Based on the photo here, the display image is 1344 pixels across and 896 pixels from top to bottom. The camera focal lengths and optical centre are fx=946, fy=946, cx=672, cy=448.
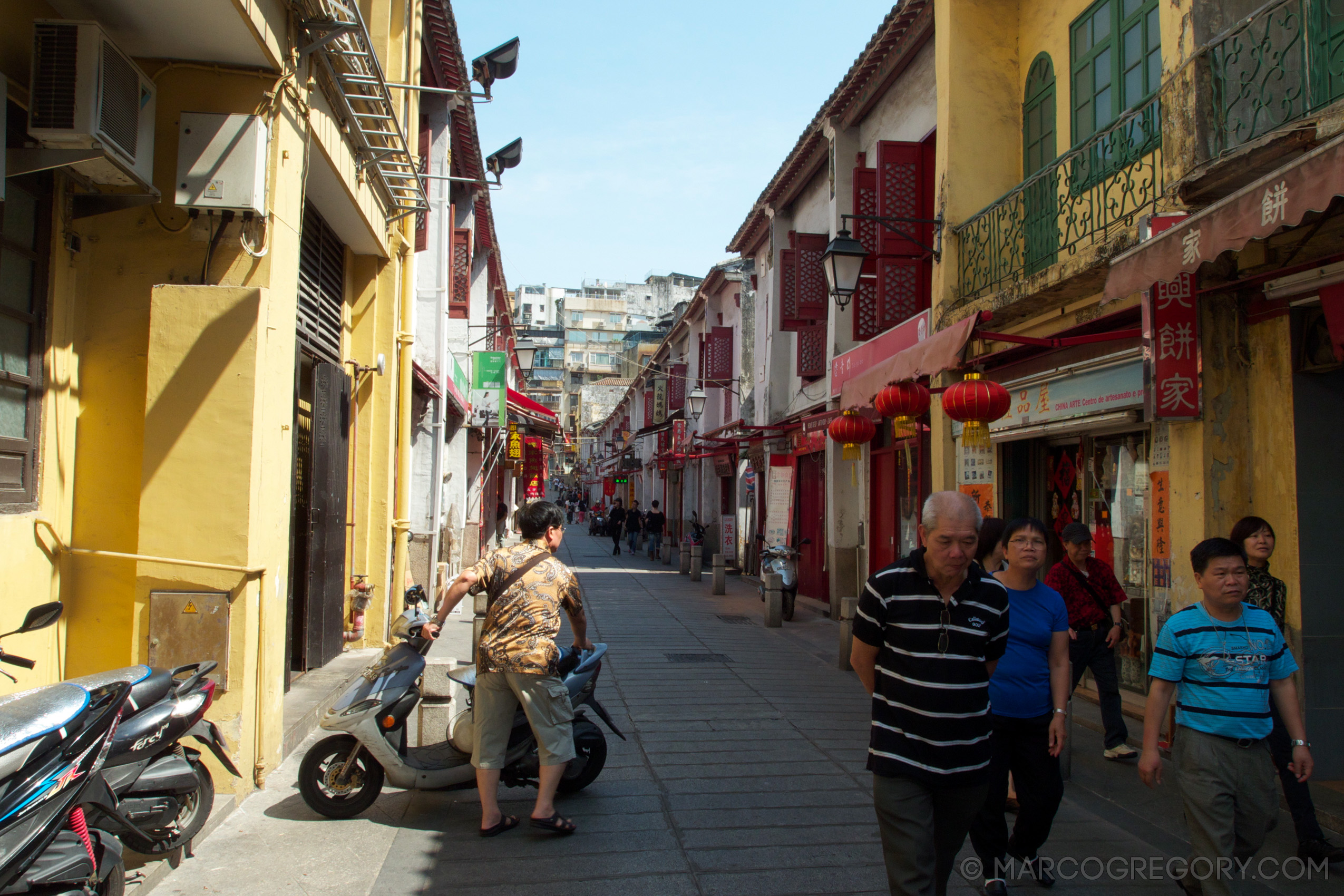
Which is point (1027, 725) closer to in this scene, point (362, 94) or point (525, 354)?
point (362, 94)

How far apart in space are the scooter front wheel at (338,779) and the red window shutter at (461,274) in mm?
12768

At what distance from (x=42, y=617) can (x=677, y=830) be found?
3.18 metres

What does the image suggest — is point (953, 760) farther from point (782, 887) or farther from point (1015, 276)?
point (1015, 276)

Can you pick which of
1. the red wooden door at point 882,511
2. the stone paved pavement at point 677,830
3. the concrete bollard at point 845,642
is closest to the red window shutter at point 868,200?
the red wooden door at point 882,511

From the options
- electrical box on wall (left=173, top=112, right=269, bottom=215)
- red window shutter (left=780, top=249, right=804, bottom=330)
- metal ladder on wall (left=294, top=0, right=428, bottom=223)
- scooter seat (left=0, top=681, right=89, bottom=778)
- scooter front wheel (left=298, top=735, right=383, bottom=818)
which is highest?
red window shutter (left=780, top=249, right=804, bottom=330)

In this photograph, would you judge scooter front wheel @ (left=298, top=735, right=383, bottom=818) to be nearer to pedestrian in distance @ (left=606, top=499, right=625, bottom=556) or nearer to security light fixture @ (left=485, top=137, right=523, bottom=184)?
security light fixture @ (left=485, top=137, right=523, bottom=184)

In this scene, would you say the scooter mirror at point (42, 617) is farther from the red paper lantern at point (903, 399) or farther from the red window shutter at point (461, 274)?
the red window shutter at point (461, 274)

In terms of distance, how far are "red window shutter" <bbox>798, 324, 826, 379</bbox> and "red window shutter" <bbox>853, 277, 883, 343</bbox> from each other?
3.29 metres

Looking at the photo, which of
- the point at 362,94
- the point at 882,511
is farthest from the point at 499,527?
the point at 362,94

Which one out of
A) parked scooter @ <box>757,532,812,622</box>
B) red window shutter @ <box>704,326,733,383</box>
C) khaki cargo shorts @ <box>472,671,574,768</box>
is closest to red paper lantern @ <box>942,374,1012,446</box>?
khaki cargo shorts @ <box>472,671,574,768</box>

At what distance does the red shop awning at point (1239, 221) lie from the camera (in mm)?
4293

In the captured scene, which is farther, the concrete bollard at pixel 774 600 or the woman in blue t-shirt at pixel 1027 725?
the concrete bollard at pixel 774 600

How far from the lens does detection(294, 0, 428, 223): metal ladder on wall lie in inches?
229

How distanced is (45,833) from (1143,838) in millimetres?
5151
